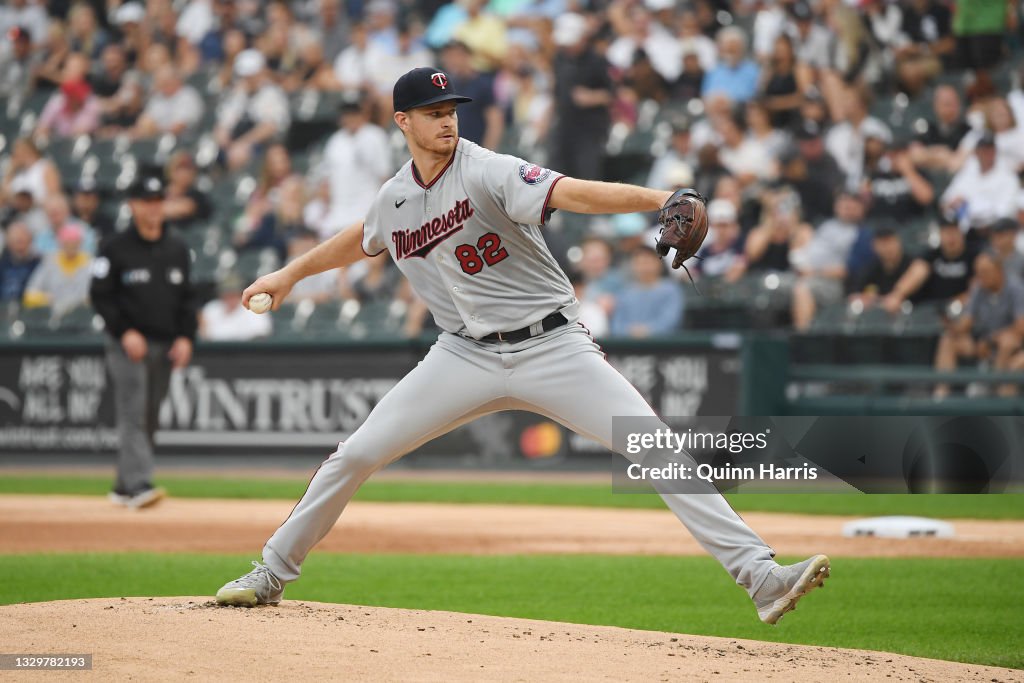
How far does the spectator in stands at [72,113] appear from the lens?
69.2ft

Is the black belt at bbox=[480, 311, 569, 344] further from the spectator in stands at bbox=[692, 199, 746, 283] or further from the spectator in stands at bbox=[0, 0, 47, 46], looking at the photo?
the spectator in stands at bbox=[0, 0, 47, 46]

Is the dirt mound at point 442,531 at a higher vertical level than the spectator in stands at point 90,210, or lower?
lower

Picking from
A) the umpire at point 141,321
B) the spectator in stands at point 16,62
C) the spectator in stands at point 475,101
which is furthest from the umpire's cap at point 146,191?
the spectator in stands at point 16,62

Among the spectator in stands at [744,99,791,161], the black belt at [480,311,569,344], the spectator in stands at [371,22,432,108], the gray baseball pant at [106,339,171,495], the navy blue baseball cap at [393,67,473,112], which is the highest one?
the spectator in stands at [371,22,432,108]

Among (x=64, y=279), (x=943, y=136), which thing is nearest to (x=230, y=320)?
(x=64, y=279)


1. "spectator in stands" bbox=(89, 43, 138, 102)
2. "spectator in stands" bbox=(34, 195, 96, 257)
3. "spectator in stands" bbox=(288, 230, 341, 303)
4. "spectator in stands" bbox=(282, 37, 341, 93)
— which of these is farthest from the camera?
"spectator in stands" bbox=(89, 43, 138, 102)

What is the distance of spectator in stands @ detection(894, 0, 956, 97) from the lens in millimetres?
15430

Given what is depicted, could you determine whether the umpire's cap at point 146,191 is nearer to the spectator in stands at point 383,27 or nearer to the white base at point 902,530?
the white base at point 902,530

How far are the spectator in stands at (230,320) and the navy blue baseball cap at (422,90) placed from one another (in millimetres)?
10412

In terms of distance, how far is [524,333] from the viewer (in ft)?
18.7

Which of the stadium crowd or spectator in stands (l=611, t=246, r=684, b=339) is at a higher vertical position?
the stadium crowd

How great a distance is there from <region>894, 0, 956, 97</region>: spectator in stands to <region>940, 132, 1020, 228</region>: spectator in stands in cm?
164

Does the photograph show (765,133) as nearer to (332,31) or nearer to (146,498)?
(332,31)

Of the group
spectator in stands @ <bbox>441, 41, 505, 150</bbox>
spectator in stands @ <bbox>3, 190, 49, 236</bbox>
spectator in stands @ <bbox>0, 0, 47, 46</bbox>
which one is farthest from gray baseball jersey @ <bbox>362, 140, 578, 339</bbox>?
spectator in stands @ <bbox>0, 0, 47, 46</bbox>
